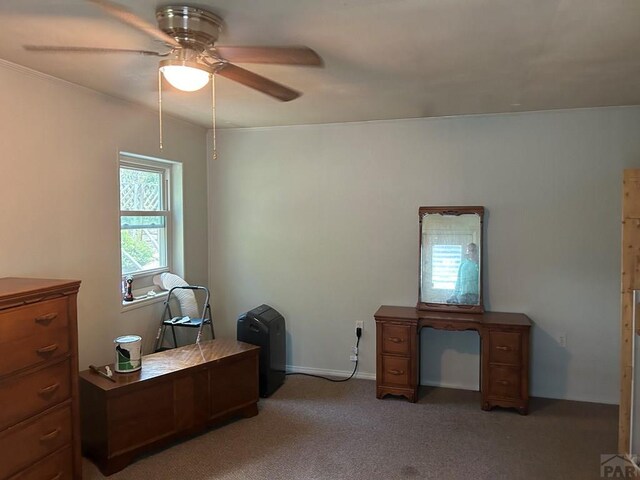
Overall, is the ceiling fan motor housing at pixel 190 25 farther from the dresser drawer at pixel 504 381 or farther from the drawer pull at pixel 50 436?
the dresser drawer at pixel 504 381

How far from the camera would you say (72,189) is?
311cm

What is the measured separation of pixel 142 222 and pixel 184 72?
2.32 meters

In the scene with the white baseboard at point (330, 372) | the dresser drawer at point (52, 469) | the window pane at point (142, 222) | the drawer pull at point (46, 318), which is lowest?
the white baseboard at point (330, 372)

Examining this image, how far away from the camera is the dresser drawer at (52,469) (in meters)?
2.27

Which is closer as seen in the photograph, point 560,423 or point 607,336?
point 560,423

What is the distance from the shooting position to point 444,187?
4.07 meters

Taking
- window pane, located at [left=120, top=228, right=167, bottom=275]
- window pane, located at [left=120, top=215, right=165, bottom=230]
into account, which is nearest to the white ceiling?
window pane, located at [left=120, top=215, right=165, bottom=230]

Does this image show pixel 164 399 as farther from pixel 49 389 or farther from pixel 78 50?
pixel 78 50

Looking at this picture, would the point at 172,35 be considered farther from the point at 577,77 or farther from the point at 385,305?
the point at 385,305

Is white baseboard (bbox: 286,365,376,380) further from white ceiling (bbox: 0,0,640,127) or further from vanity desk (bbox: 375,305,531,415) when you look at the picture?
white ceiling (bbox: 0,0,640,127)

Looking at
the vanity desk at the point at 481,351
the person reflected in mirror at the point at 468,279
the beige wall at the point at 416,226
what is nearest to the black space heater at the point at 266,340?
the beige wall at the point at 416,226

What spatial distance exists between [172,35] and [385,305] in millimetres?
2956

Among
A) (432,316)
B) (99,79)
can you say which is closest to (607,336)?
(432,316)

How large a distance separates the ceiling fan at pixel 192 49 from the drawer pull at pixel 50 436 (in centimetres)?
189
